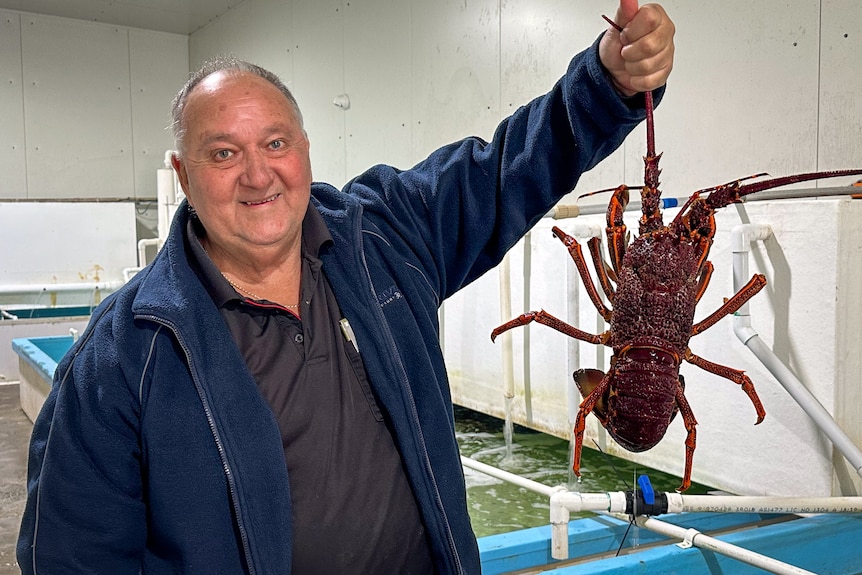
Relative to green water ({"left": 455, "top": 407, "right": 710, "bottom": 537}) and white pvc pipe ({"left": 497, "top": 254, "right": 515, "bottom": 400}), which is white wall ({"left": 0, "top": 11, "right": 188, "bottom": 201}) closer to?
green water ({"left": 455, "top": 407, "right": 710, "bottom": 537})

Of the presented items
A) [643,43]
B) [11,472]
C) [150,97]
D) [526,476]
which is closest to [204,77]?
[643,43]

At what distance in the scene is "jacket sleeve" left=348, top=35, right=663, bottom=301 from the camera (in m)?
1.36

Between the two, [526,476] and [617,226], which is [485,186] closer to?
[617,226]

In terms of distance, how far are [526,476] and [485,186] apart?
91.3 inches

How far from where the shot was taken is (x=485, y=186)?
4.78 feet

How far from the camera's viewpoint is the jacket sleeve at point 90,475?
3.88ft

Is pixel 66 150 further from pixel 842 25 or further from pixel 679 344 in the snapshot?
pixel 679 344

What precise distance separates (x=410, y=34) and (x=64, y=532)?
417cm

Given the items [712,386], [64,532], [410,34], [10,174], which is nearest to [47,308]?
[10,174]

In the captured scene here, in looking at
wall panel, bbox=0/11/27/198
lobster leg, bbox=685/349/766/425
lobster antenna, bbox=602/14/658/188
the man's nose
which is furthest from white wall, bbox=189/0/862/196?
wall panel, bbox=0/11/27/198

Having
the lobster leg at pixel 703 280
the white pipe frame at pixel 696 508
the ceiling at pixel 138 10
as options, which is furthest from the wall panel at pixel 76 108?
the lobster leg at pixel 703 280

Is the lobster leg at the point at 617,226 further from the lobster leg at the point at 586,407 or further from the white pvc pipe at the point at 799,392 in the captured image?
the white pvc pipe at the point at 799,392

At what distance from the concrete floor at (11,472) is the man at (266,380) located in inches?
78.0

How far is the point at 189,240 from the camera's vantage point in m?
1.33
